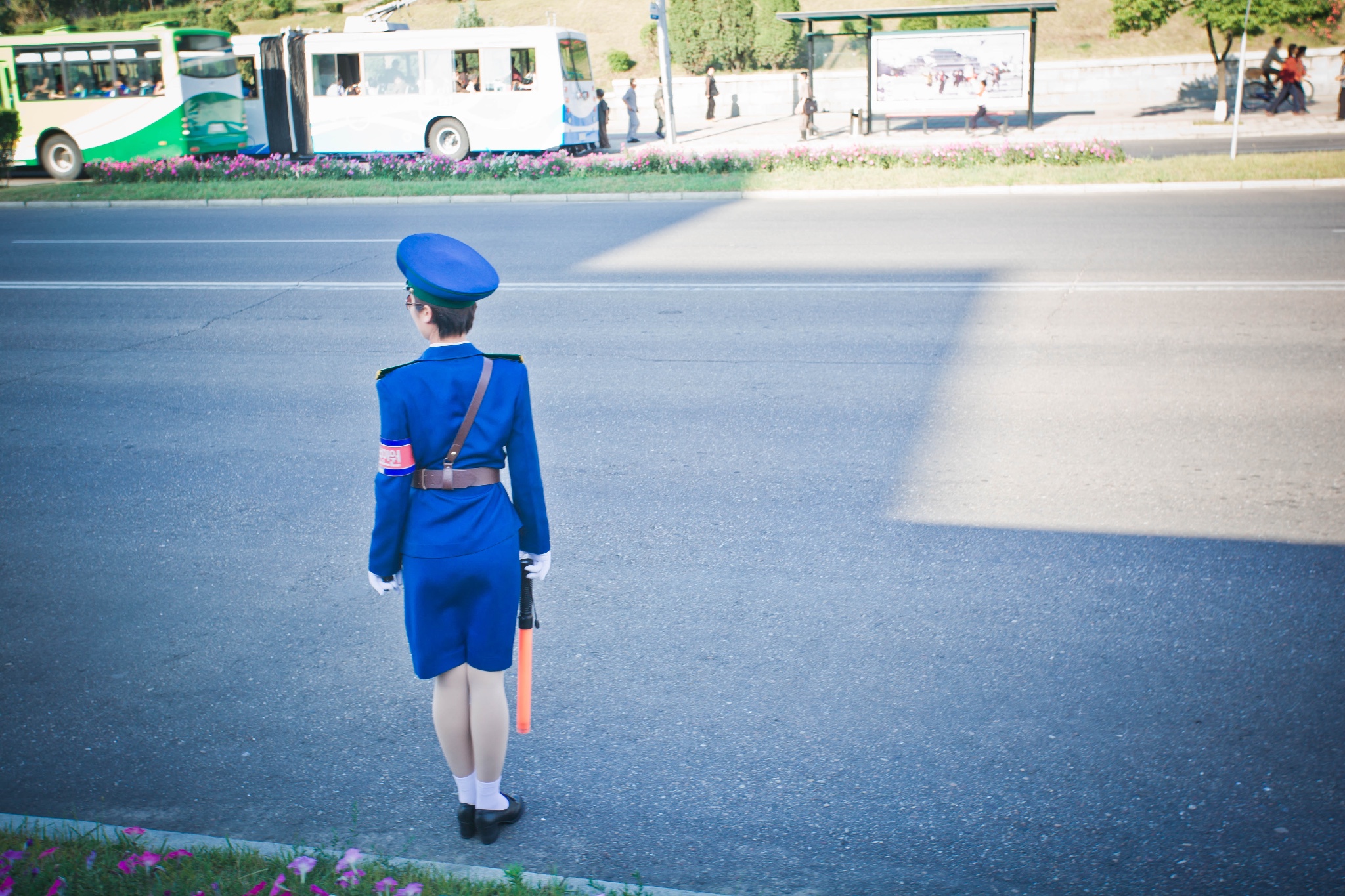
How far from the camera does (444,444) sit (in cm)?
287

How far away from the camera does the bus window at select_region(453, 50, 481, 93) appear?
2442 cm

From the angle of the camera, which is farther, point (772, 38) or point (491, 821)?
point (772, 38)

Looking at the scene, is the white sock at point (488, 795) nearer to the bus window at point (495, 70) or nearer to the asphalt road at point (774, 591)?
the asphalt road at point (774, 591)

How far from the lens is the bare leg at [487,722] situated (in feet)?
9.95

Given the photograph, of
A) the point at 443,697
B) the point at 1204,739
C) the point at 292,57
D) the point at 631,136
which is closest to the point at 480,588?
the point at 443,697

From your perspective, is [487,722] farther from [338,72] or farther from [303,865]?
[338,72]

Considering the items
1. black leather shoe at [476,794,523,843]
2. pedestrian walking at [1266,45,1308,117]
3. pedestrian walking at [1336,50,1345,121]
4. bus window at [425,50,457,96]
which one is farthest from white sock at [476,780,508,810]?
pedestrian walking at [1266,45,1308,117]

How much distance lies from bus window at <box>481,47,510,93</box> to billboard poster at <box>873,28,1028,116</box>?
8943 millimetres

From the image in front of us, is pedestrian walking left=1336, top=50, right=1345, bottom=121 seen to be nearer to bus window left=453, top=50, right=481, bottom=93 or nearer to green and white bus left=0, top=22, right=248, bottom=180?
bus window left=453, top=50, right=481, bottom=93

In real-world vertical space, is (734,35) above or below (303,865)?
above

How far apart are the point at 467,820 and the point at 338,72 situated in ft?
83.8

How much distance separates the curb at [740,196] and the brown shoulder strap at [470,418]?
1509 centimetres

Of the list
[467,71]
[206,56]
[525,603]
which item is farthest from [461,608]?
[206,56]

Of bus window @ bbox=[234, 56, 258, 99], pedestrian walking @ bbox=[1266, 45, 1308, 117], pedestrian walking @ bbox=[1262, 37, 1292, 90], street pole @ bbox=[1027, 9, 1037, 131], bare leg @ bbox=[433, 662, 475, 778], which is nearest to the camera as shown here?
bare leg @ bbox=[433, 662, 475, 778]
